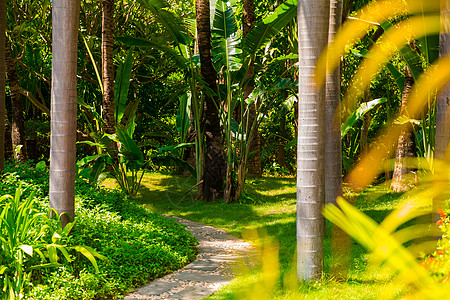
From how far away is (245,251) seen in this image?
6191 millimetres

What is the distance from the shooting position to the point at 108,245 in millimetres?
5195

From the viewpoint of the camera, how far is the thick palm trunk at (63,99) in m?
4.95

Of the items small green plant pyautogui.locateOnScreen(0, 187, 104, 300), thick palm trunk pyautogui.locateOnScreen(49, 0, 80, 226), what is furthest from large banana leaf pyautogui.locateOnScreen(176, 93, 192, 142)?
small green plant pyautogui.locateOnScreen(0, 187, 104, 300)

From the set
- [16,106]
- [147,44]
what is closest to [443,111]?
[147,44]

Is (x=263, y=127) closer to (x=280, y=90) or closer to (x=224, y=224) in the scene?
(x=280, y=90)

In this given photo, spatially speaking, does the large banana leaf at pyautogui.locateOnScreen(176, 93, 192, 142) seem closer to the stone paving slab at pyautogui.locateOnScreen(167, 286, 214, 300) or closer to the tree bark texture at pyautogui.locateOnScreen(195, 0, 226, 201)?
the tree bark texture at pyautogui.locateOnScreen(195, 0, 226, 201)

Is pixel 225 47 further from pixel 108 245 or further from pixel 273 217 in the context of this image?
pixel 108 245

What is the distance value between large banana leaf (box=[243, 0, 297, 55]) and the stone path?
3760mm

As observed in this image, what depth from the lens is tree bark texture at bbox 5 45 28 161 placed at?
1045cm

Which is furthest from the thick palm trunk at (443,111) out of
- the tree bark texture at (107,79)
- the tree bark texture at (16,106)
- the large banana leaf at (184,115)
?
the large banana leaf at (184,115)

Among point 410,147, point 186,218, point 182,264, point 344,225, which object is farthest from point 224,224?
point 344,225

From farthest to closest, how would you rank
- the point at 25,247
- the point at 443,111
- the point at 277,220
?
the point at 277,220, the point at 443,111, the point at 25,247

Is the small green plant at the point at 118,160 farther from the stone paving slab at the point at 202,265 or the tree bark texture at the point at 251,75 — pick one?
the stone paving slab at the point at 202,265

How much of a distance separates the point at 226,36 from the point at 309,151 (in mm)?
5751
